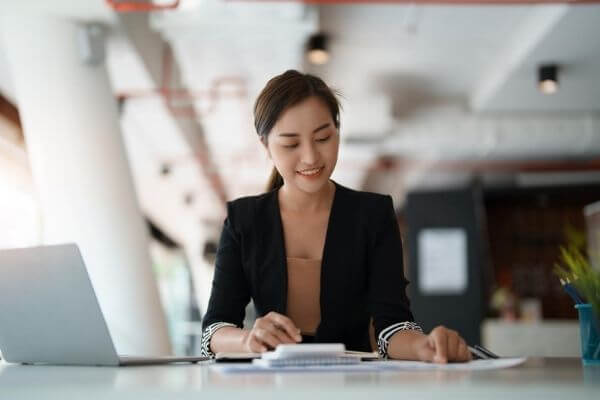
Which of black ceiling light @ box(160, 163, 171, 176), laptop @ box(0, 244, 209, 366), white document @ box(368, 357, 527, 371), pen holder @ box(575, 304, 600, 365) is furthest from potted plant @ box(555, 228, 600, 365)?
black ceiling light @ box(160, 163, 171, 176)

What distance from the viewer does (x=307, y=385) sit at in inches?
40.6

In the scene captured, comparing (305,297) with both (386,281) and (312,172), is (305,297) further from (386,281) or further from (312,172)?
(312,172)

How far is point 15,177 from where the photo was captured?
738 centimetres

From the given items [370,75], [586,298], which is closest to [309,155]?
[586,298]

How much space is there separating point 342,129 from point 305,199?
681cm

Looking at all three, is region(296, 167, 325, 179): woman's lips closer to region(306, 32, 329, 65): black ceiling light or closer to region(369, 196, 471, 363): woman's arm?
region(369, 196, 471, 363): woman's arm

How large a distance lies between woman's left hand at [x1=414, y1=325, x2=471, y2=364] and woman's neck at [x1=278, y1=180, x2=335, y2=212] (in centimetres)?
65

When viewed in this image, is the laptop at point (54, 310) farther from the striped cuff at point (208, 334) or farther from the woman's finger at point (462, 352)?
the woman's finger at point (462, 352)

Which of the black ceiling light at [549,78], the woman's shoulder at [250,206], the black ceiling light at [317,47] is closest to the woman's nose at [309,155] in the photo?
the woman's shoulder at [250,206]

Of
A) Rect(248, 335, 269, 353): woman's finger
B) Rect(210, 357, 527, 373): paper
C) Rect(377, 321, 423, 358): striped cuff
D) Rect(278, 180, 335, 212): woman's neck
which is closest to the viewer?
Rect(210, 357, 527, 373): paper

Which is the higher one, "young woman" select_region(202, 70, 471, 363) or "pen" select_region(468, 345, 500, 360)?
"young woman" select_region(202, 70, 471, 363)

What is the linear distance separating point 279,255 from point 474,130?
7632mm

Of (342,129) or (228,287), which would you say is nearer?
(228,287)

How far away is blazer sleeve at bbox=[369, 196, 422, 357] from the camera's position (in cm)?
193
